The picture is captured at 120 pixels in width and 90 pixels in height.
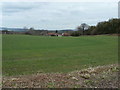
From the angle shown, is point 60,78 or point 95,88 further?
point 60,78

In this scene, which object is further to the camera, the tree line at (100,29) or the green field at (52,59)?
the tree line at (100,29)

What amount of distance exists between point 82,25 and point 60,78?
3447 inches

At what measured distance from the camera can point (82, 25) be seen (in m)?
92.0

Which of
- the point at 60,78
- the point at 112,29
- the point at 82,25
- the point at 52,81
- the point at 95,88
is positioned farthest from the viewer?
the point at 82,25

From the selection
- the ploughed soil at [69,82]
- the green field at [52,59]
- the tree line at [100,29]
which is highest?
the tree line at [100,29]

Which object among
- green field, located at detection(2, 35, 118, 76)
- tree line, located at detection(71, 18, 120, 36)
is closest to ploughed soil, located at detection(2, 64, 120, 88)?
green field, located at detection(2, 35, 118, 76)

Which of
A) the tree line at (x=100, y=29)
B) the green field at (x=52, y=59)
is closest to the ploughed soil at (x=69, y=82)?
the green field at (x=52, y=59)

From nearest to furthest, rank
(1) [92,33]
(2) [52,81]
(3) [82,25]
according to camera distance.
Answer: (2) [52,81] → (1) [92,33] → (3) [82,25]

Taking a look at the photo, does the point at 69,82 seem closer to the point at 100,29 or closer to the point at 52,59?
the point at 52,59

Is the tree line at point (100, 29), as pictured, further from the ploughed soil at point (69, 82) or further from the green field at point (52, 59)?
the ploughed soil at point (69, 82)

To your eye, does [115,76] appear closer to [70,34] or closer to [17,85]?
[17,85]

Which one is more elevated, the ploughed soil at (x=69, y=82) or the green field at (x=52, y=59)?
the ploughed soil at (x=69, y=82)

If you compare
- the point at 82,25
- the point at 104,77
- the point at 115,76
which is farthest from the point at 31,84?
the point at 82,25

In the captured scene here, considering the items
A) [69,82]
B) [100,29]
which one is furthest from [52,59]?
[100,29]
